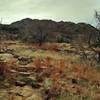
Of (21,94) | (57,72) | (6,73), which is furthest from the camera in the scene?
(57,72)

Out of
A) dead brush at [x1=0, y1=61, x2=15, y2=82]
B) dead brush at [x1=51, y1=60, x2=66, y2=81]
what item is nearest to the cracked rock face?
dead brush at [x1=0, y1=61, x2=15, y2=82]

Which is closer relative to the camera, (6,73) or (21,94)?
(21,94)

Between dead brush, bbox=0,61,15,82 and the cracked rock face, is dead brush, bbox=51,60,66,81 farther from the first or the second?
dead brush, bbox=0,61,15,82

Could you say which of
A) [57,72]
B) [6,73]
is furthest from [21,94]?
[57,72]

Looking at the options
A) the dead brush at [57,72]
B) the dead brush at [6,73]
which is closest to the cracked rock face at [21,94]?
the dead brush at [6,73]

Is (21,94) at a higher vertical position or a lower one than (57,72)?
lower

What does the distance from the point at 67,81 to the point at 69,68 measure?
93.2 inches

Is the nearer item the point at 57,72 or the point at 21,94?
the point at 21,94

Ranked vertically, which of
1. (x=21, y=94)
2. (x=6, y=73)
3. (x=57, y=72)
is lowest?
(x=21, y=94)

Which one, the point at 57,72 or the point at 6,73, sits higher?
the point at 6,73

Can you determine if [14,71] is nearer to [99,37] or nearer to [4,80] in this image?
[4,80]

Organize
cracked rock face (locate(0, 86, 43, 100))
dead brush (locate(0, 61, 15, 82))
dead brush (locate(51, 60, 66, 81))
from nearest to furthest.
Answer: cracked rock face (locate(0, 86, 43, 100))
dead brush (locate(0, 61, 15, 82))
dead brush (locate(51, 60, 66, 81))

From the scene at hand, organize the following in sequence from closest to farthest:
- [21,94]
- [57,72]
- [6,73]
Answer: [21,94] → [6,73] → [57,72]

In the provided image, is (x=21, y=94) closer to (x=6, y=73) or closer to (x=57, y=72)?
(x=6, y=73)
